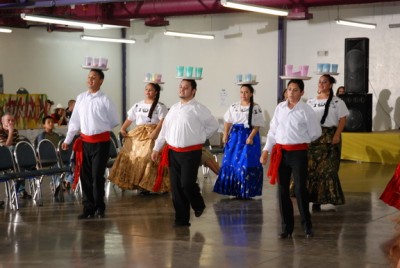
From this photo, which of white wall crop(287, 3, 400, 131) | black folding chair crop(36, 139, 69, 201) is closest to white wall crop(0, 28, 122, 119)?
white wall crop(287, 3, 400, 131)

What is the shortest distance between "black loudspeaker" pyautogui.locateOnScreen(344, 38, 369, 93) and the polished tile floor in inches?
222

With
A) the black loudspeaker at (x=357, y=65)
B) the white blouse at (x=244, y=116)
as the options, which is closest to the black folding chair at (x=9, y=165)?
the white blouse at (x=244, y=116)

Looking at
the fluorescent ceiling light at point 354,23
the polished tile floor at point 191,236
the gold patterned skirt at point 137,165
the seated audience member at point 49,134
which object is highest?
the fluorescent ceiling light at point 354,23

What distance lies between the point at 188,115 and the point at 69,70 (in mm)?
12869

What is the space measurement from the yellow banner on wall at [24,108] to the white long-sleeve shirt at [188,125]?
9.46 meters

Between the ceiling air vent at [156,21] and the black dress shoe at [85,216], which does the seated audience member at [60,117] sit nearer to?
the ceiling air vent at [156,21]

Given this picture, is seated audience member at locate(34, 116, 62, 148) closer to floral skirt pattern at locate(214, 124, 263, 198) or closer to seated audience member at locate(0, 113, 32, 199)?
seated audience member at locate(0, 113, 32, 199)

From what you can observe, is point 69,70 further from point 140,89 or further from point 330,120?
point 330,120

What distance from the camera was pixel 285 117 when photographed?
22.7ft

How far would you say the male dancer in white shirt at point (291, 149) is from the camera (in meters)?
6.84

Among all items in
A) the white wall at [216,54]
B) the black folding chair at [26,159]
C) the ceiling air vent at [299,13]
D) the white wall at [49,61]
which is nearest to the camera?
the black folding chair at [26,159]

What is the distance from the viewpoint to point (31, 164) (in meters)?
9.23

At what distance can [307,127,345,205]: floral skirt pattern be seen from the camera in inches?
332

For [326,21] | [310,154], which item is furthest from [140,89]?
[310,154]
